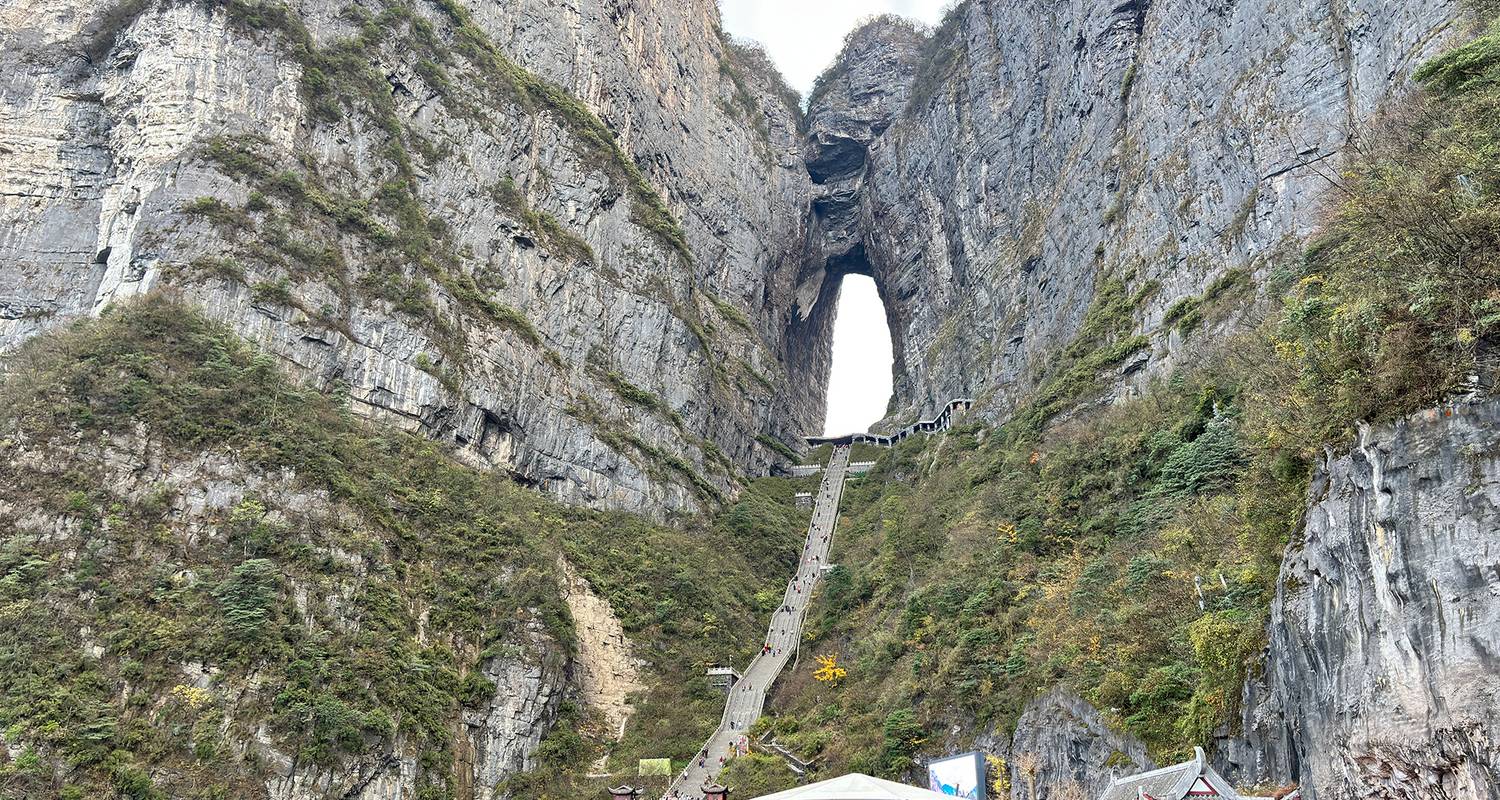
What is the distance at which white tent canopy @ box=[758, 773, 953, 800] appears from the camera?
6930mm

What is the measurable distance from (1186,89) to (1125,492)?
23.6 meters

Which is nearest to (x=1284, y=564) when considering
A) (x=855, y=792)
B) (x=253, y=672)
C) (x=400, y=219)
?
(x=855, y=792)

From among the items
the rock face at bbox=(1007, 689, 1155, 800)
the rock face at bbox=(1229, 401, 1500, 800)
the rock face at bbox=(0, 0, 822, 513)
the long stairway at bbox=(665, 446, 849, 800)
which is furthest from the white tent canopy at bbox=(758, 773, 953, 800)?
the rock face at bbox=(0, 0, 822, 513)

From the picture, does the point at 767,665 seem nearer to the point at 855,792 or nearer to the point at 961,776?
the point at 961,776

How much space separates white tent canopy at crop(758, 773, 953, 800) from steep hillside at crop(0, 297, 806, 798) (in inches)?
824

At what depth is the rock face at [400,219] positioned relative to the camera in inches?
1543

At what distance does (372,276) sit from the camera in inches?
1623

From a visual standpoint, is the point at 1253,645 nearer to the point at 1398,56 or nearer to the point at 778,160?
the point at 1398,56

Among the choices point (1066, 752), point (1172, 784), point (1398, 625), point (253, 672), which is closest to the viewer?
point (1398, 625)

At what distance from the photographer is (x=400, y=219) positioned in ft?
146

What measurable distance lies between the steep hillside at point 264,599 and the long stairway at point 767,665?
3.23 feet

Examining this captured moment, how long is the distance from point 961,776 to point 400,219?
41664 millimetres

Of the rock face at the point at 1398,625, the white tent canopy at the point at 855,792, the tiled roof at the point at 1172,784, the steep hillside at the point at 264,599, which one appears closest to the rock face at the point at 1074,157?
the rock face at the point at 1398,625

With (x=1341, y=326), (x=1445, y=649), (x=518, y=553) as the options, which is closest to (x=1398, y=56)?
(x=1341, y=326)
